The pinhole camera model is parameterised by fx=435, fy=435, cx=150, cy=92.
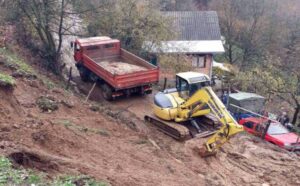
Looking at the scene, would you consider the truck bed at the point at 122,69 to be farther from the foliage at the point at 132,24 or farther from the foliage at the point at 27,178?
the foliage at the point at 27,178

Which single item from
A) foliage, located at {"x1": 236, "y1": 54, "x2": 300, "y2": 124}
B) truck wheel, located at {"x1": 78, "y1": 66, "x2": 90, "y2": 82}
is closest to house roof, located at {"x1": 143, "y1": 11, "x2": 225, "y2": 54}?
foliage, located at {"x1": 236, "y1": 54, "x2": 300, "y2": 124}

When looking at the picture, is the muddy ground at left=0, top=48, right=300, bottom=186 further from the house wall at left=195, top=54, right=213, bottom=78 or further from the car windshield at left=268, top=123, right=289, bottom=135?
the house wall at left=195, top=54, right=213, bottom=78

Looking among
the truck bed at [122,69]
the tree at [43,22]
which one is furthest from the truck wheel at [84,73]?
→ the tree at [43,22]

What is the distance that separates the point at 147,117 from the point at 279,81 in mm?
9817

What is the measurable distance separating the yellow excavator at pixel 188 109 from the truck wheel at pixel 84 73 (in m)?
6.02

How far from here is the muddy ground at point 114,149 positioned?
1011 centimetres

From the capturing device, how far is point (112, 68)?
815 inches

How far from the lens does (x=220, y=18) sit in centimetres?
3834

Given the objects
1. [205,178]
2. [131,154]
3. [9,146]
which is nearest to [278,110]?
[205,178]

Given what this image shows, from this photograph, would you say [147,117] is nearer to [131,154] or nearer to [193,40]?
[131,154]

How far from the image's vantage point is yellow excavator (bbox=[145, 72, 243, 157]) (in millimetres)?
14508

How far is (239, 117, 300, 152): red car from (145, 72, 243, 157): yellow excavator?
10.7 feet

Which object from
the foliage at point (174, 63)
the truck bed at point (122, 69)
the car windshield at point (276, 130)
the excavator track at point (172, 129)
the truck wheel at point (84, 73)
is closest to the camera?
the excavator track at point (172, 129)

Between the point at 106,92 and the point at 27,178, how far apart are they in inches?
473
